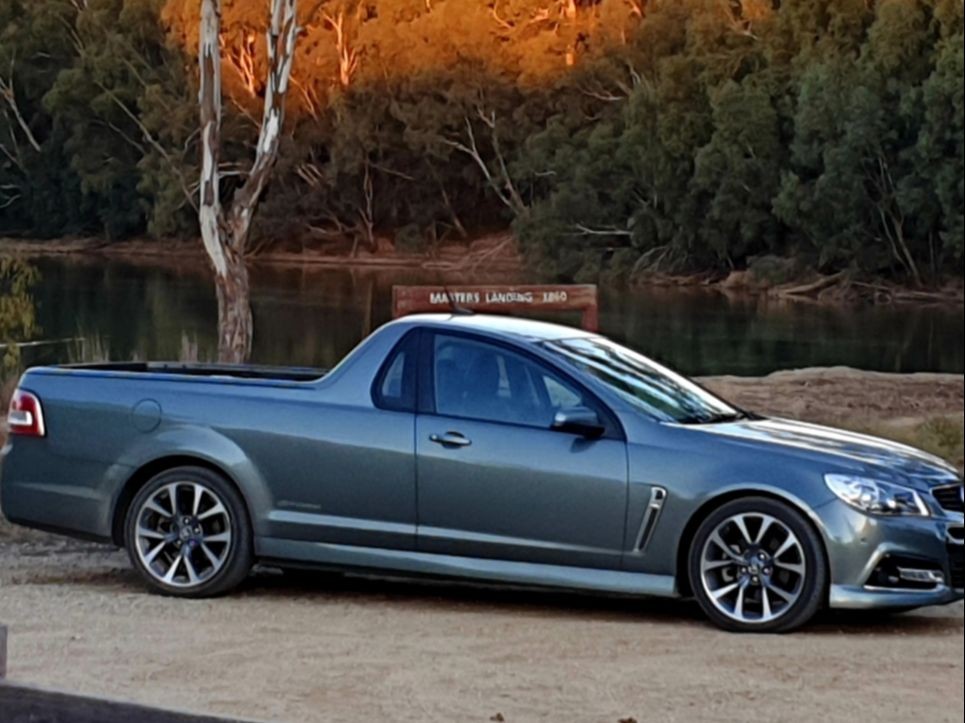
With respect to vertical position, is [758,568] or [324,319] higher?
[324,319]

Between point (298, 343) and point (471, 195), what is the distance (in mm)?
1311

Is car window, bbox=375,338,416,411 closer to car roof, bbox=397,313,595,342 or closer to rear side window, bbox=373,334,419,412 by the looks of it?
rear side window, bbox=373,334,419,412

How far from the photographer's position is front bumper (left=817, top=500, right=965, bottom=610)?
334 inches

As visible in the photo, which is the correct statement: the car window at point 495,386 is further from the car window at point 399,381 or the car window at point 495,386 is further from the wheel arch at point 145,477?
the wheel arch at point 145,477

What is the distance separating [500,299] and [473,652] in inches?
136

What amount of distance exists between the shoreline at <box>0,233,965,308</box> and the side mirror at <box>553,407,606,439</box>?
191cm

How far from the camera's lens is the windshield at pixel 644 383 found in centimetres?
926

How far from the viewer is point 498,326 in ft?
31.4

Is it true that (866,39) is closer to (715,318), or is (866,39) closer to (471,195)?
(715,318)

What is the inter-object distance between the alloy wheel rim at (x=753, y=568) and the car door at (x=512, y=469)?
0.44 metres

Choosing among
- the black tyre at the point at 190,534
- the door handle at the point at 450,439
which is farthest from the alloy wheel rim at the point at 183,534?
the door handle at the point at 450,439

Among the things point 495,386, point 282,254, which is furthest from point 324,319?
point 495,386

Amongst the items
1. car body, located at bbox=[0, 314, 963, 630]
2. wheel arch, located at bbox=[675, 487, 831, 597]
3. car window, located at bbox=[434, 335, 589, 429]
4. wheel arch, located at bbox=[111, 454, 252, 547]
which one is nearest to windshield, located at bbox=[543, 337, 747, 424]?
car body, located at bbox=[0, 314, 963, 630]

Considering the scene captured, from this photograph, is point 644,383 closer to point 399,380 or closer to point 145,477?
point 399,380
